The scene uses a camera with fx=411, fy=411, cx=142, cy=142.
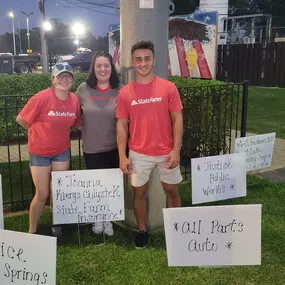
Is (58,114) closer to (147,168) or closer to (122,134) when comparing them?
(122,134)

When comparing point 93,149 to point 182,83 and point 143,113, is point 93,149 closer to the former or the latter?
point 143,113

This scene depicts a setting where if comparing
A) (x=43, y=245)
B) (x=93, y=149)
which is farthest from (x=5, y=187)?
(x=43, y=245)

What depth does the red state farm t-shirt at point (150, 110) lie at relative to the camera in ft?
10.6

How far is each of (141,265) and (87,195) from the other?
731 mm

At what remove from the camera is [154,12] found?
3.67 meters

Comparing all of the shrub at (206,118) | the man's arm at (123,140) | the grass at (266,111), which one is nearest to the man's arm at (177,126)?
the man's arm at (123,140)

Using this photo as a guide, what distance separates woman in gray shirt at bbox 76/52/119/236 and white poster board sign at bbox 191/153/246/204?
0.85 metres

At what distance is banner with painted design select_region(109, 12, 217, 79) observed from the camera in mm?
12087

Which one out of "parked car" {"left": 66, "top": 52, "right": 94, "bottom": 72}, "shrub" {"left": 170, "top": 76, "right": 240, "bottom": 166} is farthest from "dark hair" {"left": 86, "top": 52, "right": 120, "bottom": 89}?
"parked car" {"left": 66, "top": 52, "right": 94, "bottom": 72}

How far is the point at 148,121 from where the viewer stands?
326cm

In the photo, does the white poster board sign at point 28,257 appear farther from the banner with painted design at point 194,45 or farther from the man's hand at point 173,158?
the banner with painted design at point 194,45

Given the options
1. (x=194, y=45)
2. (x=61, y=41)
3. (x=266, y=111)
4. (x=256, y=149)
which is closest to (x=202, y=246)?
(x=256, y=149)

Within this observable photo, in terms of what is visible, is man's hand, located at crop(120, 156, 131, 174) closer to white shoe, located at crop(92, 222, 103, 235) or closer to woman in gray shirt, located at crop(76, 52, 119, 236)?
woman in gray shirt, located at crop(76, 52, 119, 236)

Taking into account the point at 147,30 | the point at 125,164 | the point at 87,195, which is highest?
the point at 147,30
